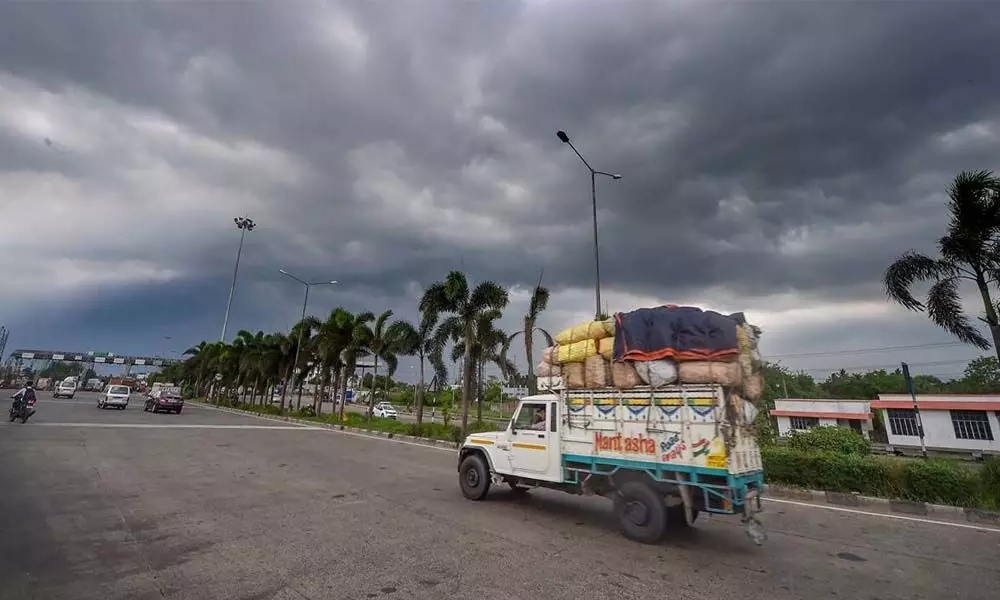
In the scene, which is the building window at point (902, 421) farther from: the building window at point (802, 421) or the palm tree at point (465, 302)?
the palm tree at point (465, 302)

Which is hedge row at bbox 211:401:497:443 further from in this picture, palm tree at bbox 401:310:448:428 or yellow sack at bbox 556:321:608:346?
yellow sack at bbox 556:321:608:346

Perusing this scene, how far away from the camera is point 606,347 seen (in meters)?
7.36

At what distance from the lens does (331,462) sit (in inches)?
520

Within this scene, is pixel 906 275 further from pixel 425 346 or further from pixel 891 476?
pixel 425 346

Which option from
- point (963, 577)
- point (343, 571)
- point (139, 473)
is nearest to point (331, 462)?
point (139, 473)

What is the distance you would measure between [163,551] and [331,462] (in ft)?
26.3

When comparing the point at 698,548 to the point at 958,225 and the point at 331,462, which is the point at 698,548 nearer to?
the point at 331,462

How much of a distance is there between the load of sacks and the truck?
0.18 metres

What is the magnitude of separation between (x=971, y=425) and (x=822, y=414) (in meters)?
8.99

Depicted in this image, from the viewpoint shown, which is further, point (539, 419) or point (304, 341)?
point (304, 341)

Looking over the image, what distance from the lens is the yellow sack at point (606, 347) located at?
7277 millimetres

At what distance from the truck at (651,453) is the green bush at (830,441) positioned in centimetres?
847

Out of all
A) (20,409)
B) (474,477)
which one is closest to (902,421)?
(474,477)

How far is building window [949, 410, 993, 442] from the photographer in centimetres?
2686
